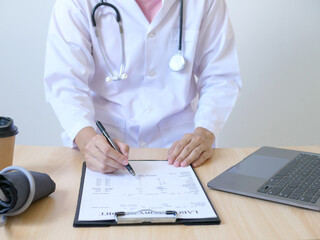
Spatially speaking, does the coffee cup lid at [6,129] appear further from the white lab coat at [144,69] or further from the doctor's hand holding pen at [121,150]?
the white lab coat at [144,69]

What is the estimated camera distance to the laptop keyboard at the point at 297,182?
0.87 meters

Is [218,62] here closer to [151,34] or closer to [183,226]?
[151,34]

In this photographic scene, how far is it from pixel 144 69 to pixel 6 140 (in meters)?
0.58

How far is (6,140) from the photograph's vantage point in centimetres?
93

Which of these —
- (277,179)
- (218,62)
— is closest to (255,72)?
(218,62)

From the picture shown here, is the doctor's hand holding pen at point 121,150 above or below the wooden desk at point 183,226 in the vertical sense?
below

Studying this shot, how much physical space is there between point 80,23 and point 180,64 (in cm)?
35

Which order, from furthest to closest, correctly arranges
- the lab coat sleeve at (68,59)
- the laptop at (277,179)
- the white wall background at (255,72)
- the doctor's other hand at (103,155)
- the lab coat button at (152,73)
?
the white wall background at (255,72) < the lab coat button at (152,73) < the lab coat sleeve at (68,59) < the doctor's other hand at (103,155) < the laptop at (277,179)

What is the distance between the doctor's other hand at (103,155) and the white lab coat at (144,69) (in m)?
0.20

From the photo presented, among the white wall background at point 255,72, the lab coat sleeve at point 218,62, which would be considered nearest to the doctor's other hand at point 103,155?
the lab coat sleeve at point 218,62

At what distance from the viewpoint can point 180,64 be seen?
1.37 metres

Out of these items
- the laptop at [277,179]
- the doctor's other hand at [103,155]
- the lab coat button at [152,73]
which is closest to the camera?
the laptop at [277,179]

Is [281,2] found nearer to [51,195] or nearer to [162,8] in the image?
[162,8]

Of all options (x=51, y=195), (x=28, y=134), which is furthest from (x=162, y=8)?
(x=28, y=134)
